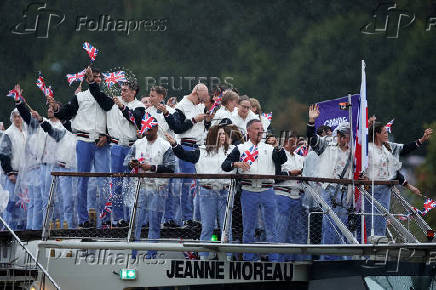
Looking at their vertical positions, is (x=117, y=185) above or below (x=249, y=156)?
below

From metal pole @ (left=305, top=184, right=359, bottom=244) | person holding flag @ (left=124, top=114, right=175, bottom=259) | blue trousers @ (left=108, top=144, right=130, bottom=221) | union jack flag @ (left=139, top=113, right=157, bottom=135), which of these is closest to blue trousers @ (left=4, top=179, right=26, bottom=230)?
blue trousers @ (left=108, top=144, right=130, bottom=221)

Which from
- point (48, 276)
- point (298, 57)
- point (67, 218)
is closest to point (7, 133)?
point (67, 218)

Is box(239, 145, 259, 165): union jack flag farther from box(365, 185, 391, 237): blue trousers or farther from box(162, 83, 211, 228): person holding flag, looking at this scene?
box(162, 83, 211, 228): person holding flag

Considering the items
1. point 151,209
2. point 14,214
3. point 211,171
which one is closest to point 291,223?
point 211,171

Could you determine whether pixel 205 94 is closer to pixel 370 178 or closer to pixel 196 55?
pixel 370 178

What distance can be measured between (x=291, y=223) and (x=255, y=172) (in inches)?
34.5

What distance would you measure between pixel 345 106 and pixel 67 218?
13.9ft

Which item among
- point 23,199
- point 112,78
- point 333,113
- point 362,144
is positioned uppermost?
point 112,78

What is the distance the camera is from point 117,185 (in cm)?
1568

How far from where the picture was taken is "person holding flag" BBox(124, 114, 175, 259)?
15.3 meters

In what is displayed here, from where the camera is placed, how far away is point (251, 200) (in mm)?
14867

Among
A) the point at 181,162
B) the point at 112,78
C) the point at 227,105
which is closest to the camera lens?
the point at 181,162

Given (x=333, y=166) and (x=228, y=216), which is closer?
(x=228, y=216)

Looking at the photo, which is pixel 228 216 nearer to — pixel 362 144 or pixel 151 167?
pixel 151 167
